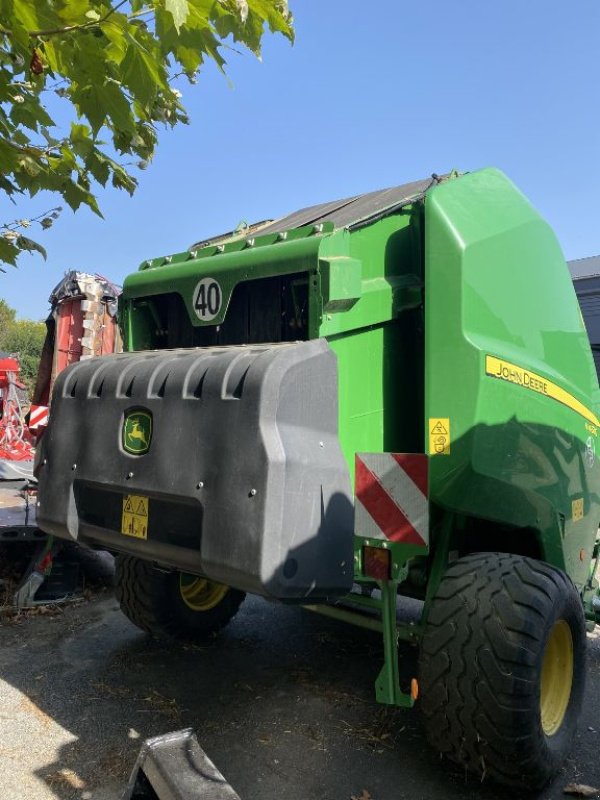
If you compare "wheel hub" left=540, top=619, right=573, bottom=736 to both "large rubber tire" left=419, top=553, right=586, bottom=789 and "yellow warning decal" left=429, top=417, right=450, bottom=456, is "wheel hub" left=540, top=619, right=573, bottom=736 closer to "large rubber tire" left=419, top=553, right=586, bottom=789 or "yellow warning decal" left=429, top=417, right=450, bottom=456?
"large rubber tire" left=419, top=553, right=586, bottom=789

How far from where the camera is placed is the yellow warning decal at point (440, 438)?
299 cm

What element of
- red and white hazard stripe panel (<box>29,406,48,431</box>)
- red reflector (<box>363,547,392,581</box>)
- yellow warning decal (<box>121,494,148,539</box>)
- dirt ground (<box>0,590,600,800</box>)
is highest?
red and white hazard stripe panel (<box>29,406,48,431</box>)

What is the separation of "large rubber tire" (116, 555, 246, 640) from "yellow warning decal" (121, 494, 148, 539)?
120cm

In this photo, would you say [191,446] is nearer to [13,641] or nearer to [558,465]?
[558,465]

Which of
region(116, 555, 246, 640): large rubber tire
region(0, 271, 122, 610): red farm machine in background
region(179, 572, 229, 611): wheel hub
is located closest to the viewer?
region(116, 555, 246, 640): large rubber tire

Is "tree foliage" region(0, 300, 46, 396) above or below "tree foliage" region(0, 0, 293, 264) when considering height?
above

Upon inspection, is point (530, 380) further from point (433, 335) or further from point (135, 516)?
point (135, 516)

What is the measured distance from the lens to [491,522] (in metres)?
3.48

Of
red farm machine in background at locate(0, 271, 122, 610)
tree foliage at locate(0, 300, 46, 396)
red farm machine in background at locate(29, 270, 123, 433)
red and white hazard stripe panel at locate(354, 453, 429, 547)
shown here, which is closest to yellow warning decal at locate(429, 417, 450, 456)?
red and white hazard stripe panel at locate(354, 453, 429, 547)

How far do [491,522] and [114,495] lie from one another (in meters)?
1.89

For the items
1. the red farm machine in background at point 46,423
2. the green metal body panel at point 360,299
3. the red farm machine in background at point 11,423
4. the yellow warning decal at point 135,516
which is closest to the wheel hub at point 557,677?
the green metal body panel at point 360,299

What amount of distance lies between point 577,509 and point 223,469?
92.1 inches

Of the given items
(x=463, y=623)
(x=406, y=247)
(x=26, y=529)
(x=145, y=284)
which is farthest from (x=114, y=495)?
(x=26, y=529)

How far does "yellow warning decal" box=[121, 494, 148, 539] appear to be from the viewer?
290cm
